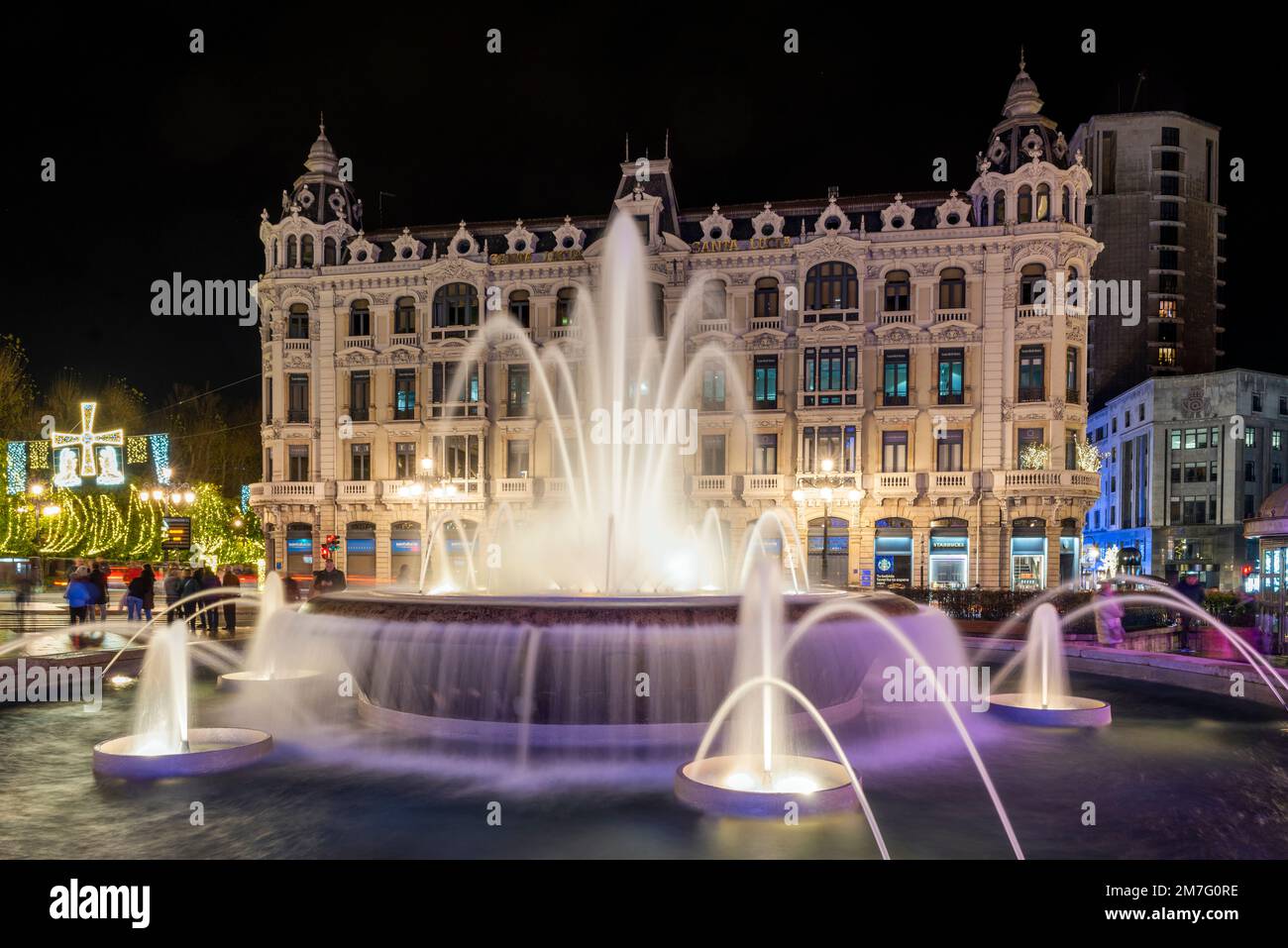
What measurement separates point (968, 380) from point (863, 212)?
370 inches

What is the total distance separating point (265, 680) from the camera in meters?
15.0

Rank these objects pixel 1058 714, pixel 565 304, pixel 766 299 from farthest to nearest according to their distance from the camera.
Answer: pixel 565 304
pixel 766 299
pixel 1058 714

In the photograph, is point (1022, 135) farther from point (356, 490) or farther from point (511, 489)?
point (356, 490)

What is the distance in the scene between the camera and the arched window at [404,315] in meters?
49.4

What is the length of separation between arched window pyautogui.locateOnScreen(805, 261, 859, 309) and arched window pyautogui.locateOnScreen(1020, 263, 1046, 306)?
730cm

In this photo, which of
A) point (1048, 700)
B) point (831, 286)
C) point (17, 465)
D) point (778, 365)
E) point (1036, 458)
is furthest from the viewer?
point (778, 365)

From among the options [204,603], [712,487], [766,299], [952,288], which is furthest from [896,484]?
[204,603]

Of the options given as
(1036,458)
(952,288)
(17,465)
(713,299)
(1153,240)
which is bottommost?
(17,465)

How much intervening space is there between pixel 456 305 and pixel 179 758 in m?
41.3

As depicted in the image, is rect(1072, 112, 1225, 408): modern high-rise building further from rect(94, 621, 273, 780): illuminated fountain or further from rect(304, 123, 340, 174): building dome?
rect(94, 621, 273, 780): illuminated fountain

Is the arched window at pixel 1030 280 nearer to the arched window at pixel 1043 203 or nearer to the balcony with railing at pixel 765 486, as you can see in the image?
the arched window at pixel 1043 203

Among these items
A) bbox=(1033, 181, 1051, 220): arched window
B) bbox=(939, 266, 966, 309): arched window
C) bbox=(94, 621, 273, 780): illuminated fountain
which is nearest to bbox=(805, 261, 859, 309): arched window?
bbox=(939, 266, 966, 309): arched window

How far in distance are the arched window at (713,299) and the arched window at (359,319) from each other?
56.9 ft
